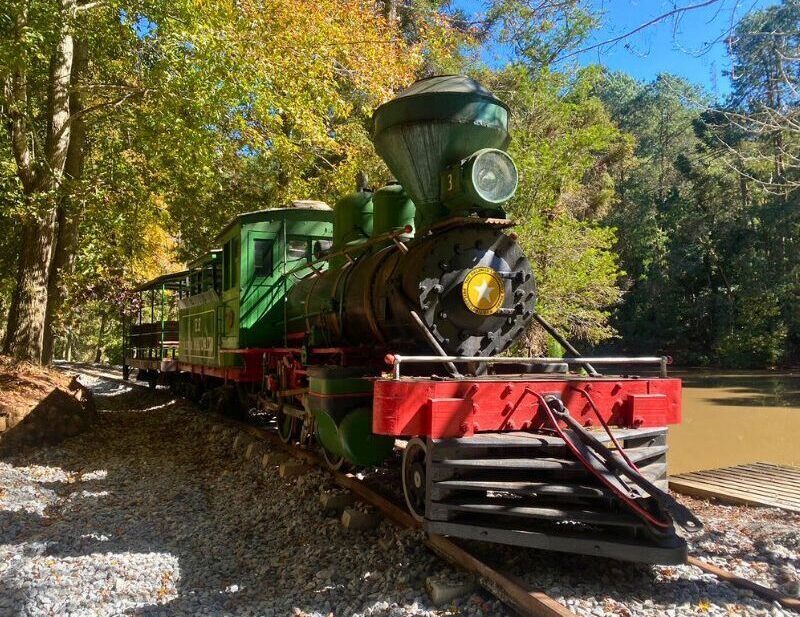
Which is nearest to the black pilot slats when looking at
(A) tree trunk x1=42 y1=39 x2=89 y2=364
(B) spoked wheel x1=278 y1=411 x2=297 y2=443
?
(B) spoked wheel x1=278 y1=411 x2=297 y2=443

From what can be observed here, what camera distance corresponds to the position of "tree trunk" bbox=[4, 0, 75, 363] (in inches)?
409

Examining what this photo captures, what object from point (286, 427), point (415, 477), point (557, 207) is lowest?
point (286, 427)

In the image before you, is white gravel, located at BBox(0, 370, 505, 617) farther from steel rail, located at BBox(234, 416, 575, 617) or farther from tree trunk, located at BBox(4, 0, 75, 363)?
tree trunk, located at BBox(4, 0, 75, 363)

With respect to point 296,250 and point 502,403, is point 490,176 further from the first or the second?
point 296,250

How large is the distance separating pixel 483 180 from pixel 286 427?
4308 millimetres

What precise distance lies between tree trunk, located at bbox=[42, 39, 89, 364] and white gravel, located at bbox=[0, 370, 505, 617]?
247 inches

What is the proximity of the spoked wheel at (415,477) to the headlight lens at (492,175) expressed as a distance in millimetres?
1979

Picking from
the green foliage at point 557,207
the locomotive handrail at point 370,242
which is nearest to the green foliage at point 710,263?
the green foliage at point 557,207

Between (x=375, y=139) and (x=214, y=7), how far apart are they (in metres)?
6.37

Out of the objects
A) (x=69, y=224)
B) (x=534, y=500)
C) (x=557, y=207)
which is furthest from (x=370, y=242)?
(x=557, y=207)

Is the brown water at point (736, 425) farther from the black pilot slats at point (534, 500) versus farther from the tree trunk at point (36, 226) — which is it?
the tree trunk at point (36, 226)

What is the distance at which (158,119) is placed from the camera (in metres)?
10.0

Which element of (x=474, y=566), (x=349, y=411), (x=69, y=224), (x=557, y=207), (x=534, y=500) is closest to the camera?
(x=474, y=566)

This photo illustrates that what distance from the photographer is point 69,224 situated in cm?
1314
